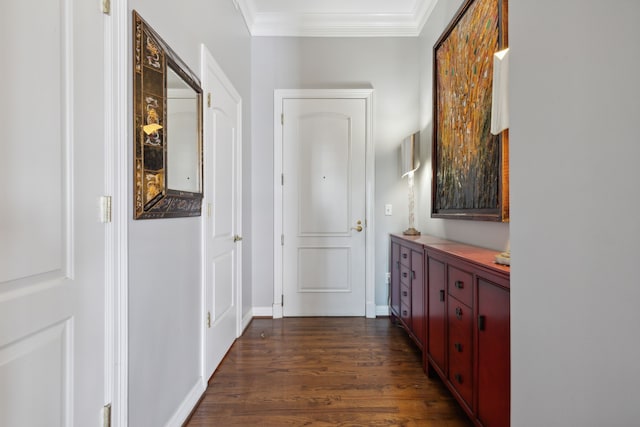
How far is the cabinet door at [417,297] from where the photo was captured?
6.84 ft

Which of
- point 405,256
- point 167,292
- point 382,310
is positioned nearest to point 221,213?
point 167,292

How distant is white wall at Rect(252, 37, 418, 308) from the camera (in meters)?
3.14

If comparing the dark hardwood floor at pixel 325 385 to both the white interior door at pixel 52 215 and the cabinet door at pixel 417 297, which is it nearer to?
the cabinet door at pixel 417 297

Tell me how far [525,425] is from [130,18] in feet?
5.85

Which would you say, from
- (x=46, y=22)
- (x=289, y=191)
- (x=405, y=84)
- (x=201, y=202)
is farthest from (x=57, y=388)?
(x=405, y=84)

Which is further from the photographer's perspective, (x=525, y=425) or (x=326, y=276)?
(x=326, y=276)

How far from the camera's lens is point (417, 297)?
221 centimetres

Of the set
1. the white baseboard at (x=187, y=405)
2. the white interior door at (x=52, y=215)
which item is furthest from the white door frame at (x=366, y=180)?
the white interior door at (x=52, y=215)

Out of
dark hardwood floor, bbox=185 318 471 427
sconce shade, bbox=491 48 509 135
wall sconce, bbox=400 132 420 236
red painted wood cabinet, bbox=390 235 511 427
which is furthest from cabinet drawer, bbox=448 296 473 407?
wall sconce, bbox=400 132 420 236

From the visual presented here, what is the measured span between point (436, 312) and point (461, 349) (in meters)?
0.35

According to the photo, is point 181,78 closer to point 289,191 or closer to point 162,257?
point 162,257

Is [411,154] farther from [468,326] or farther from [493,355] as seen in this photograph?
[493,355]

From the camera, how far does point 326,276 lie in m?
3.17

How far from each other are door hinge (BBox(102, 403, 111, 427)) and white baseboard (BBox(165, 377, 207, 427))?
443 millimetres
